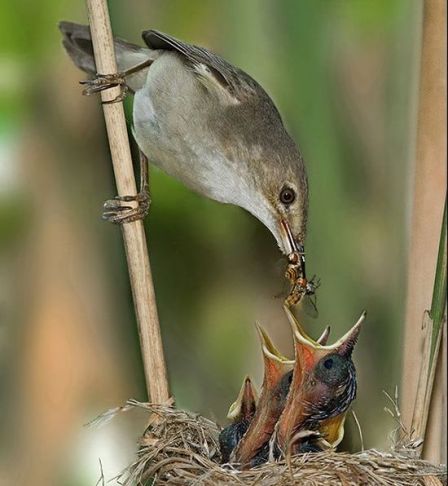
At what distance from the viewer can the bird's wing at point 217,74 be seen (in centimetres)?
194

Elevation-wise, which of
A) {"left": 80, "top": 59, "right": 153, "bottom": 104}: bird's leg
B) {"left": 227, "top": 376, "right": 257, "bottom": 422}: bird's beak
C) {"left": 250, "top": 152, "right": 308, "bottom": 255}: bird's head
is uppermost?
{"left": 80, "top": 59, "right": 153, "bottom": 104}: bird's leg

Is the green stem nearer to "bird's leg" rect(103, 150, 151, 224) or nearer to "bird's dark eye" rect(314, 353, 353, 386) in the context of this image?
"bird's dark eye" rect(314, 353, 353, 386)

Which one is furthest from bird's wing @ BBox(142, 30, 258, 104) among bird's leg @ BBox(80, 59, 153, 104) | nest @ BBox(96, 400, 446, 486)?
nest @ BBox(96, 400, 446, 486)

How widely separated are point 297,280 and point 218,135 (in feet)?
1.18

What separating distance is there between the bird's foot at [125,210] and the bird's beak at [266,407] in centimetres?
33

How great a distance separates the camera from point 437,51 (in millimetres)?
1998

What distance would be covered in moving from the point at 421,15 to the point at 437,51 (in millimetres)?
146

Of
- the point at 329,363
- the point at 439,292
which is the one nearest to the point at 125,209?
the point at 329,363

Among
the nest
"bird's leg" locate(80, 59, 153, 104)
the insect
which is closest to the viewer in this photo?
the nest

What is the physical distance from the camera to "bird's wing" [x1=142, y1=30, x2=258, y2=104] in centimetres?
194

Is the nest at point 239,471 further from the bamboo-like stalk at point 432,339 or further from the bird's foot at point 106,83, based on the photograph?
the bird's foot at point 106,83

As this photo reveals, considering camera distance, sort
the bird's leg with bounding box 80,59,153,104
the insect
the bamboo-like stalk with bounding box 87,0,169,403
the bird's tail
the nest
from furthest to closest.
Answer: the bird's tail → the insect → the bird's leg with bounding box 80,59,153,104 → the bamboo-like stalk with bounding box 87,0,169,403 → the nest

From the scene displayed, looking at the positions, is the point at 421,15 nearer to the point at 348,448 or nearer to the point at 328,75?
the point at 328,75

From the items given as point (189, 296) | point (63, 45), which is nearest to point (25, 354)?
point (189, 296)
